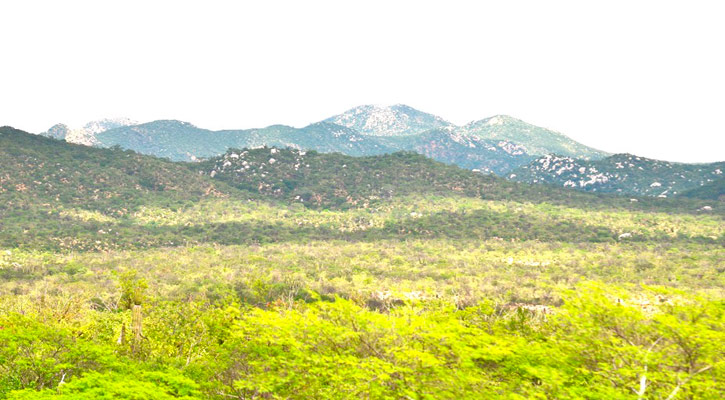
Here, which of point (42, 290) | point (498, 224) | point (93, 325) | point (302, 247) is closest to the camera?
point (93, 325)

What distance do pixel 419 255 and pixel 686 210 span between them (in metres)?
117

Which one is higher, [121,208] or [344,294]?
[121,208]

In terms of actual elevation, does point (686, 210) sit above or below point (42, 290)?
above

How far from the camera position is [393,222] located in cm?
17612

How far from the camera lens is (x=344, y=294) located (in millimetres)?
88062

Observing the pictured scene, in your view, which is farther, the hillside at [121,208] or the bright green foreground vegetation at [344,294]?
the hillside at [121,208]

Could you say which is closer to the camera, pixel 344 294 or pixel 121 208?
pixel 344 294

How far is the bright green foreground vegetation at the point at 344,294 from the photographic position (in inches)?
704

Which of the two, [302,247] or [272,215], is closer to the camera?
[302,247]

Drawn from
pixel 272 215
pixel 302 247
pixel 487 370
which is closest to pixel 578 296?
pixel 487 370

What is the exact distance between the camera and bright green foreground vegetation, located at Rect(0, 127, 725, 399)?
17.9m

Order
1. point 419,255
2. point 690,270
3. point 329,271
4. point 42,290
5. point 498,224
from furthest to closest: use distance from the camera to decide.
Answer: point 498,224 → point 419,255 → point 329,271 → point 690,270 → point 42,290

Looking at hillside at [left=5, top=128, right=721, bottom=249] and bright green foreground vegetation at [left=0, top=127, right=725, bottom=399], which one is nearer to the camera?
bright green foreground vegetation at [left=0, top=127, right=725, bottom=399]

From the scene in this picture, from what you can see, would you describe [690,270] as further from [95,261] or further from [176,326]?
[95,261]
